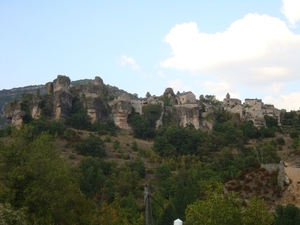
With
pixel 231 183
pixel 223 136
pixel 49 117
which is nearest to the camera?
pixel 231 183

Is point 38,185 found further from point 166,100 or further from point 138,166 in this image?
point 166,100

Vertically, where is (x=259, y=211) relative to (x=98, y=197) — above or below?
above

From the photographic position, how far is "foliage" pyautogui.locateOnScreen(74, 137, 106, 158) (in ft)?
198

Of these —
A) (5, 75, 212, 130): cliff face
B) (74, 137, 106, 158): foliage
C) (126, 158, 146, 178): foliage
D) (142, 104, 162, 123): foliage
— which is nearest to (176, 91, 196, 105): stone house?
(5, 75, 212, 130): cliff face

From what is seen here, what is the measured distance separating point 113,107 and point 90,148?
62.0ft

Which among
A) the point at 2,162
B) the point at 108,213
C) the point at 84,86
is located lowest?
the point at 108,213

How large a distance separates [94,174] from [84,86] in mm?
45027

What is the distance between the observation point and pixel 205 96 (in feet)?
323

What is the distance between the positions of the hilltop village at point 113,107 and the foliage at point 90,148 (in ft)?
41.7

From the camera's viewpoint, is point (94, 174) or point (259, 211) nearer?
point (259, 211)

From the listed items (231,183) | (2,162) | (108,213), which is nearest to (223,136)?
(231,183)

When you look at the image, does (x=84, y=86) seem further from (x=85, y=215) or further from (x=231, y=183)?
(x=85, y=215)

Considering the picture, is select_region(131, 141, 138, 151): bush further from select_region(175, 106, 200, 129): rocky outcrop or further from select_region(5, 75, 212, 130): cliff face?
select_region(175, 106, 200, 129): rocky outcrop

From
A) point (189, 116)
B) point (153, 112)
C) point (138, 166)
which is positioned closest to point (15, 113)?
point (153, 112)
